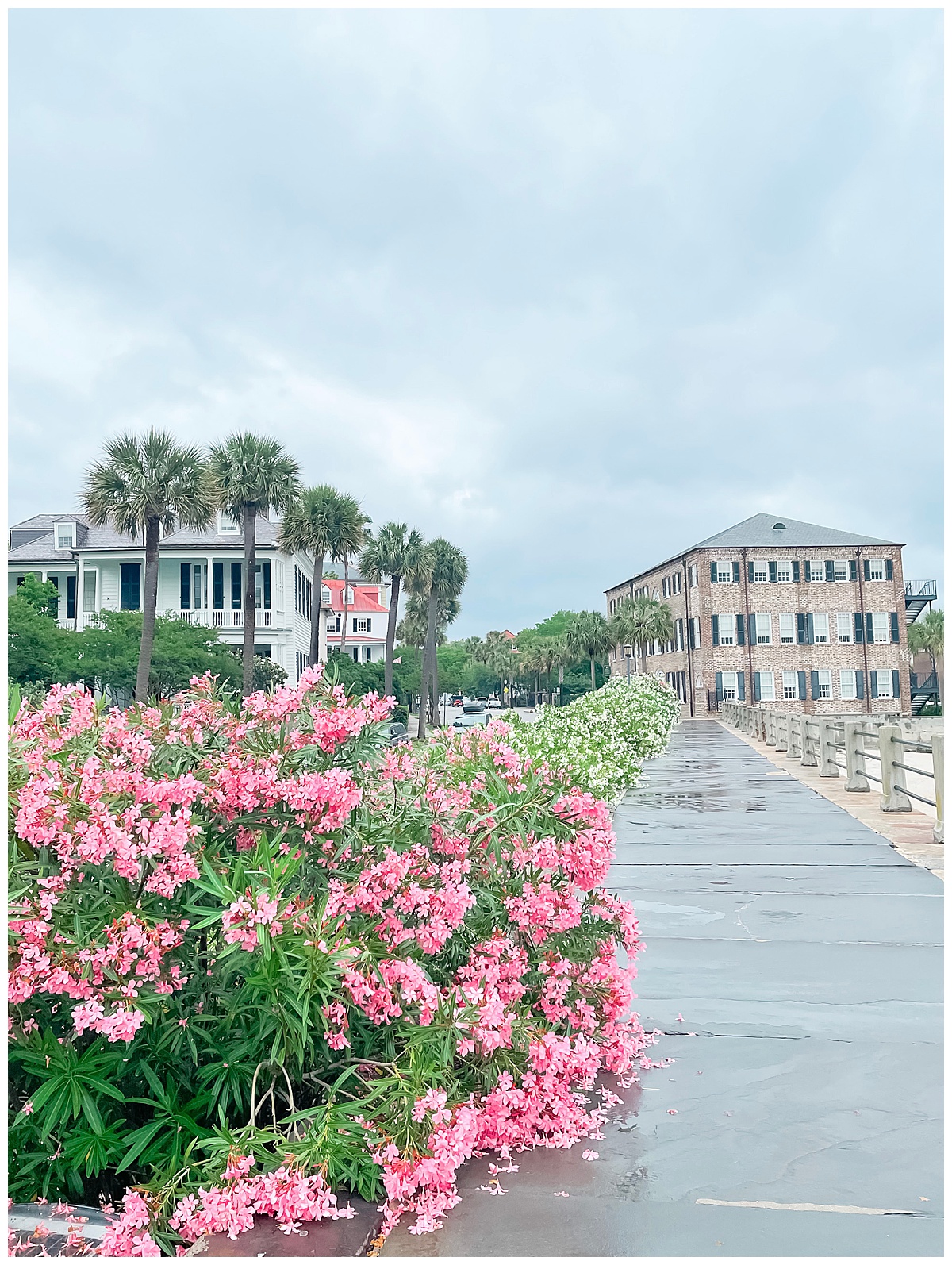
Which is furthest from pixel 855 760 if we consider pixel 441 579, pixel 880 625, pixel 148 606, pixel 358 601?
pixel 358 601

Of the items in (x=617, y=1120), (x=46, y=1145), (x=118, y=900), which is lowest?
(x=617, y=1120)

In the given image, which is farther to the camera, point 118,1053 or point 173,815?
point 173,815

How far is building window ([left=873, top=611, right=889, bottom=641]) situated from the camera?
196 ft

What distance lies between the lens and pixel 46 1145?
285cm

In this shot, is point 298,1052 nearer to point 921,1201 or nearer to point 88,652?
point 921,1201

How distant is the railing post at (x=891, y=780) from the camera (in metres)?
12.2

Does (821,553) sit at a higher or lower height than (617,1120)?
higher

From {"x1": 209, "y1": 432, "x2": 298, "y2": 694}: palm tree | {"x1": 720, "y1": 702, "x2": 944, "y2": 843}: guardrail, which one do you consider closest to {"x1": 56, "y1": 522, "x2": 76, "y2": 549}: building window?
{"x1": 209, "y1": 432, "x2": 298, "y2": 694}: palm tree

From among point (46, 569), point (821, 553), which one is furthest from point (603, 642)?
point (46, 569)

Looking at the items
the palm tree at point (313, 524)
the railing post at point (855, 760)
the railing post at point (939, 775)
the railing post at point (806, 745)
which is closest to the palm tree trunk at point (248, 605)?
the palm tree at point (313, 524)

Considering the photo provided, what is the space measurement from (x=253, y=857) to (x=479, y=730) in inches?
66.7

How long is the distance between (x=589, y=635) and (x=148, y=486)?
145ft

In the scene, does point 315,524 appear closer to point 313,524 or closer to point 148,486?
point 313,524

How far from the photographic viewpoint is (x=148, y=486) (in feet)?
103
